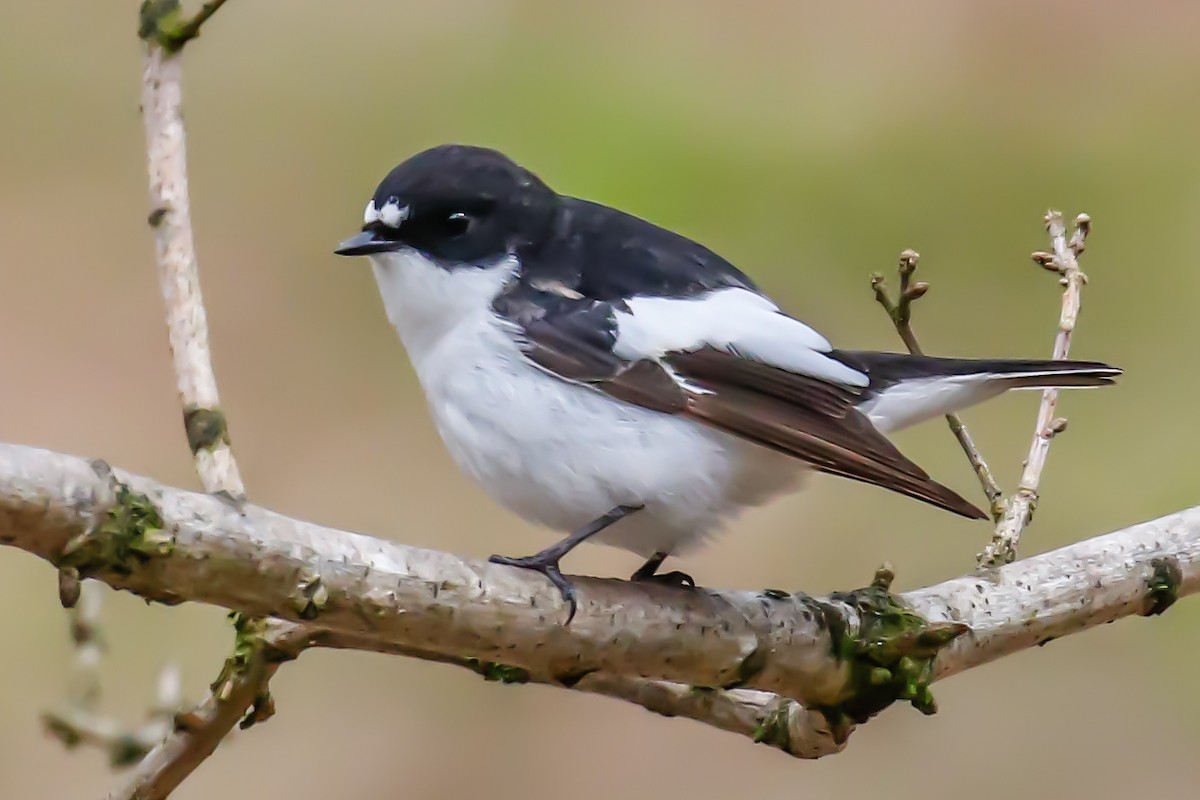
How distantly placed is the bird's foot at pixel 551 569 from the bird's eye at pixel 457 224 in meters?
0.31

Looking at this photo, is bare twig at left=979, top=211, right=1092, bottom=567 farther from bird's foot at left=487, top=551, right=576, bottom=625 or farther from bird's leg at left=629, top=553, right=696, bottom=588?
bird's foot at left=487, top=551, right=576, bottom=625

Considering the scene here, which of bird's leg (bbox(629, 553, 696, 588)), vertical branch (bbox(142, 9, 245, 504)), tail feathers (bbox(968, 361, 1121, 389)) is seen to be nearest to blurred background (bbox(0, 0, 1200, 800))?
vertical branch (bbox(142, 9, 245, 504))

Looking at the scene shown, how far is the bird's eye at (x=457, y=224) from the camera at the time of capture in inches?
47.0

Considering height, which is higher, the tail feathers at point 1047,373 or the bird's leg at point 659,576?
the tail feathers at point 1047,373

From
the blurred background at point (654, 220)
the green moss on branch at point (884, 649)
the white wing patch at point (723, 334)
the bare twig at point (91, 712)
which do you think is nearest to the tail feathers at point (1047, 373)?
the white wing patch at point (723, 334)

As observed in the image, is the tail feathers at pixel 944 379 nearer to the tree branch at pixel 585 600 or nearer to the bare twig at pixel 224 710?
the tree branch at pixel 585 600

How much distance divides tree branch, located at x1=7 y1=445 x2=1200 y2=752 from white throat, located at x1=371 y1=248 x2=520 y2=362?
273 mm

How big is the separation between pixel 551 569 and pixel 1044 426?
593mm

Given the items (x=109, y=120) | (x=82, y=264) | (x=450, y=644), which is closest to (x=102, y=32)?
(x=109, y=120)

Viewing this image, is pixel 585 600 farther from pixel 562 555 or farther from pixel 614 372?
pixel 614 372

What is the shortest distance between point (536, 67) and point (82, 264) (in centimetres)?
87

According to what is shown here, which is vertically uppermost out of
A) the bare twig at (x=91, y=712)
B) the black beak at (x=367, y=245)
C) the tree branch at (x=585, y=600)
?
the black beak at (x=367, y=245)

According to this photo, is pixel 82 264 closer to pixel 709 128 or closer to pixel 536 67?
pixel 536 67

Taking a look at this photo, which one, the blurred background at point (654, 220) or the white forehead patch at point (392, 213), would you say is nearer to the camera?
the white forehead patch at point (392, 213)
